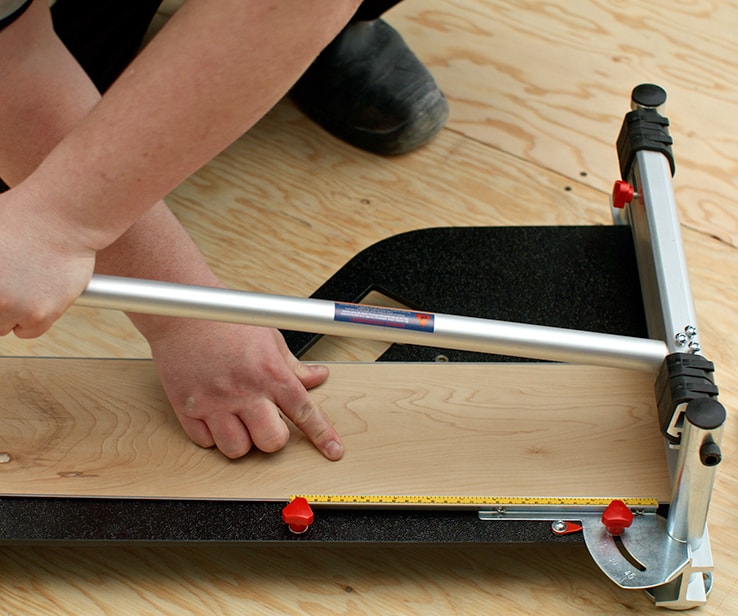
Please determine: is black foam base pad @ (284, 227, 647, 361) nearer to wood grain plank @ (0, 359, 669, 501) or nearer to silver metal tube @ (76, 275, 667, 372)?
wood grain plank @ (0, 359, 669, 501)

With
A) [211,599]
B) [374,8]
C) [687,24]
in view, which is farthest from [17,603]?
[687,24]

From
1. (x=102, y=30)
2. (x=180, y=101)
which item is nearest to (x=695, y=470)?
(x=180, y=101)

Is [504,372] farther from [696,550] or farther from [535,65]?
[535,65]

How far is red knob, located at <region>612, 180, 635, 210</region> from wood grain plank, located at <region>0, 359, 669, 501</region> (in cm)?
25

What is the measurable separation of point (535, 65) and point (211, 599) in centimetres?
113

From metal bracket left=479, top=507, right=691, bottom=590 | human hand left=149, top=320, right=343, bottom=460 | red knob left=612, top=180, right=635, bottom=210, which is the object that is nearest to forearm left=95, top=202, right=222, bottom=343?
human hand left=149, top=320, right=343, bottom=460

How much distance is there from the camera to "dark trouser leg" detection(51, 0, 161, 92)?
148cm

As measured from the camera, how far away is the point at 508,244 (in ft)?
4.77

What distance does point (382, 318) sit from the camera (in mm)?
1045

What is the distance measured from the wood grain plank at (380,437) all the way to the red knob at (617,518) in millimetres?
34

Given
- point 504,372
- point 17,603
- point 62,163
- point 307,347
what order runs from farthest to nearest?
point 307,347, point 504,372, point 17,603, point 62,163

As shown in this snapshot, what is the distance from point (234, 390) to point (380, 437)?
177 millimetres

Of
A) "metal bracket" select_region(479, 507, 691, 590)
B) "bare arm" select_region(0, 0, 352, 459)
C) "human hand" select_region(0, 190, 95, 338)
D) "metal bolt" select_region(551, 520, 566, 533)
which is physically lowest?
"metal bracket" select_region(479, 507, 691, 590)

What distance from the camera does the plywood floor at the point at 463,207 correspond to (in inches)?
46.4
